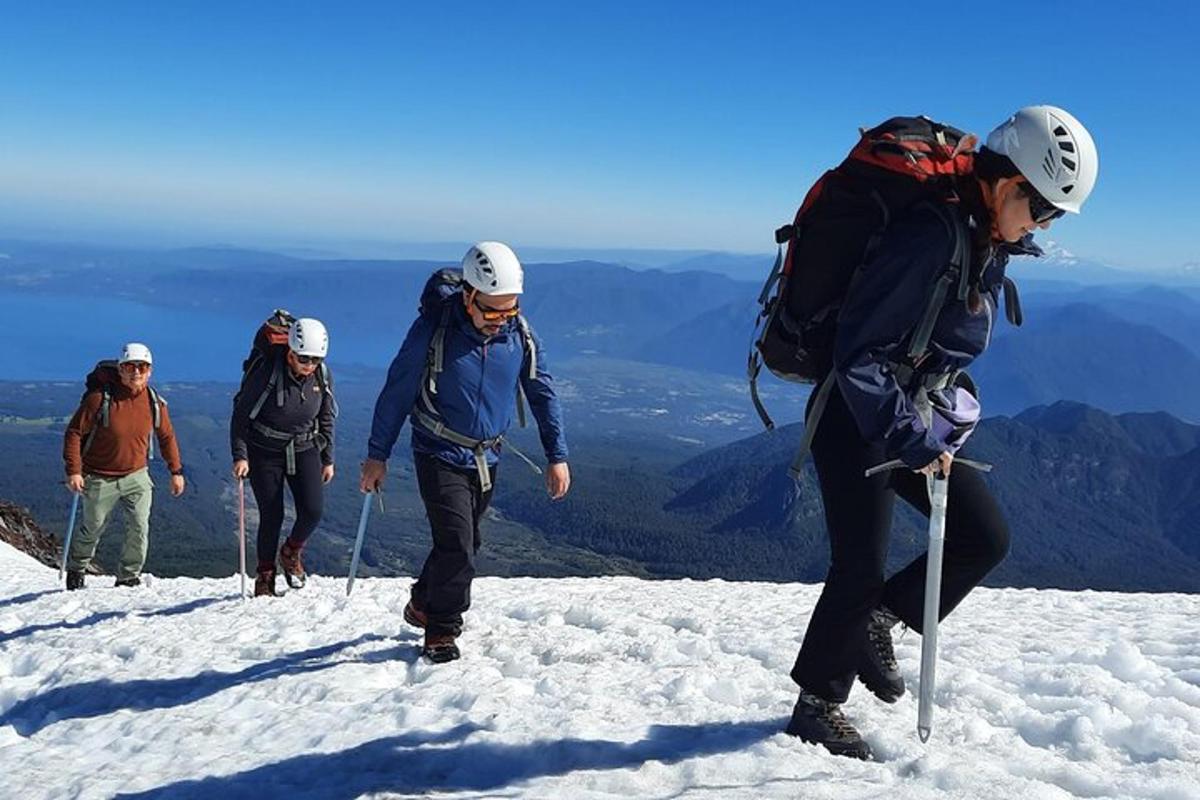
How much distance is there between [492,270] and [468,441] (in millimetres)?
1532

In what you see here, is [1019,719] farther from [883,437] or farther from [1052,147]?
[1052,147]

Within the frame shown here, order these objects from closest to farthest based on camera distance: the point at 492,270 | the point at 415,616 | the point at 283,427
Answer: the point at 492,270
the point at 415,616
the point at 283,427

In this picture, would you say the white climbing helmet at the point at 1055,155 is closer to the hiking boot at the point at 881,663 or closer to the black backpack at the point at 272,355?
the hiking boot at the point at 881,663

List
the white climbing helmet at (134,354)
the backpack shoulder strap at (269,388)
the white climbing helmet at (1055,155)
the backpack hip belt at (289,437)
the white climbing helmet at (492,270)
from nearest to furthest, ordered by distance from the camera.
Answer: the white climbing helmet at (1055,155)
the white climbing helmet at (492,270)
the backpack shoulder strap at (269,388)
the backpack hip belt at (289,437)
the white climbing helmet at (134,354)

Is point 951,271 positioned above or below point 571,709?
above

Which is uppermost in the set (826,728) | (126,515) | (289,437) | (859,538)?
(859,538)

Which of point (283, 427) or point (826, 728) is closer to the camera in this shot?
point (826, 728)

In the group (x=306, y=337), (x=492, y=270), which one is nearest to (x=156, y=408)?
(x=306, y=337)

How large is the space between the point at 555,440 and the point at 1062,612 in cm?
666

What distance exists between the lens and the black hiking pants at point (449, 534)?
8.10 metres

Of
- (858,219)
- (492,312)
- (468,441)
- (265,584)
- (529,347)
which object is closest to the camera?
(858,219)

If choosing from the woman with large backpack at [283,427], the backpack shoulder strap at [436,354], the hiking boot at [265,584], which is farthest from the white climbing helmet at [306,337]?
the backpack shoulder strap at [436,354]

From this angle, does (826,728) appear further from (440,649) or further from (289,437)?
A: (289,437)

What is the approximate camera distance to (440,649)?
8422mm
